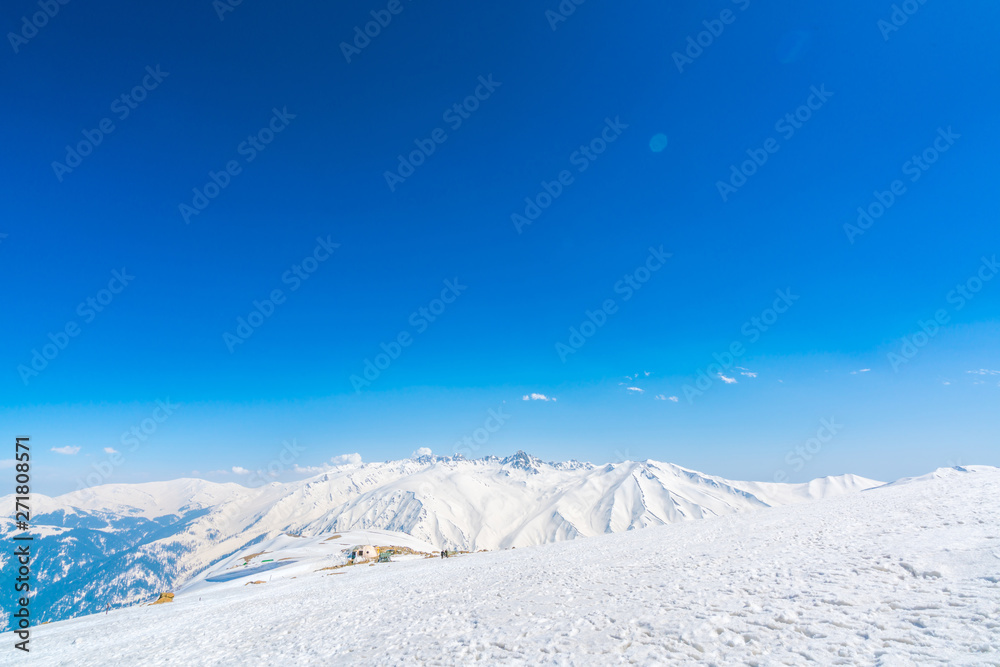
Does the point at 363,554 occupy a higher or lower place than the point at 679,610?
lower

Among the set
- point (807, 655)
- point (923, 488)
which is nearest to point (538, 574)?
point (807, 655)

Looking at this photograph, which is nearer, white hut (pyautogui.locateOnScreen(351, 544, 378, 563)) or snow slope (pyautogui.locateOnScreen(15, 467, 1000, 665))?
snow slope (pyautogui.locateOnScreen(15, 467, 1000, 665))

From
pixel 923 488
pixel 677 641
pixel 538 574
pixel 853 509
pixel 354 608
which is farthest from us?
pixel 923 488

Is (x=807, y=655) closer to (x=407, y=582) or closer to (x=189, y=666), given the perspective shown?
(x=189, y=666)

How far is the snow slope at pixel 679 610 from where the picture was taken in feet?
32.6

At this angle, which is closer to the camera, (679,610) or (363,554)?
(679,610)

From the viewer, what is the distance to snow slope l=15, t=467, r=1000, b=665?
9922 millimetres

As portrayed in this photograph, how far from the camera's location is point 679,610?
12844 mm

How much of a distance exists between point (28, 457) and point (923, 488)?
56596 millimetres

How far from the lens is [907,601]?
11.0 metres

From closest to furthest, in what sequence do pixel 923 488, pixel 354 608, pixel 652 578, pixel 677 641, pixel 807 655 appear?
pixel 807 655
pixel 677 641
pixel 652 578
pixel 354 608
pixel 923 488

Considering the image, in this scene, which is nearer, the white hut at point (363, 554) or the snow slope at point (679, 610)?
the snow slope at point (679, 610)

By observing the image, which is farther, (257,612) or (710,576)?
(257,612)

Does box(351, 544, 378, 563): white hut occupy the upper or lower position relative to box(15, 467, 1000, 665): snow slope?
lower
